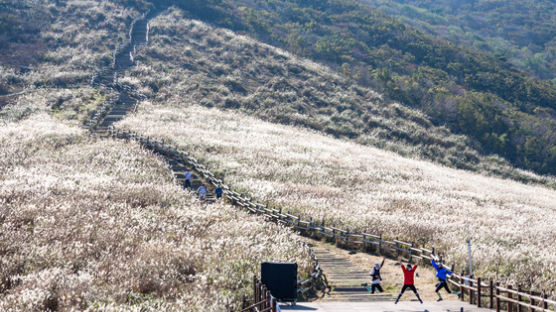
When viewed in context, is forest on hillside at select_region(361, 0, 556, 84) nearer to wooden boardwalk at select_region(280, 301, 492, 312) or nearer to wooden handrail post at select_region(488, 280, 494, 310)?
wooden handrail post at select_region(488, 280, 494, 310)

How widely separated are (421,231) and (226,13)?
8343cm

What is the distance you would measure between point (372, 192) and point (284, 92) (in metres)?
Answer: 37.5

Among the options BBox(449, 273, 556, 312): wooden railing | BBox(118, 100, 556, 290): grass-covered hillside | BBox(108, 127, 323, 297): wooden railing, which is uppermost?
BBox(449, 273, 556, 312): wooden railing

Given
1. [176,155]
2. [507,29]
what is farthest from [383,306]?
[507,29]

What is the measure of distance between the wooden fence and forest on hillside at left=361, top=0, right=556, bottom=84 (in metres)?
121

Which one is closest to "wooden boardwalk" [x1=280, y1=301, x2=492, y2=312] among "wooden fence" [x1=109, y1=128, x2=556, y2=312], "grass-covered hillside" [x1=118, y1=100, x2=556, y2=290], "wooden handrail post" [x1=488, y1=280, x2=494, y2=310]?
"wooden handrail post" [x1=488, y1=280, x2=494, y2=310]

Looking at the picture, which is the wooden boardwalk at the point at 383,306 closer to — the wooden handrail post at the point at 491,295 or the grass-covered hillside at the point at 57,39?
the wooden handrail post at the point at 491,295

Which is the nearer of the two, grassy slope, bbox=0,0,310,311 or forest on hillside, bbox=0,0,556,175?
grassy slope, bbox=0,0,310,311

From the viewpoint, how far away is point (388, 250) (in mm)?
18562

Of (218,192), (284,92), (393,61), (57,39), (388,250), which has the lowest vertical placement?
(218,192)

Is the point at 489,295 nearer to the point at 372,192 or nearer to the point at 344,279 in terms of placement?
the point at 344,279

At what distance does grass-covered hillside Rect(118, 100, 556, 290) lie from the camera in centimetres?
1789

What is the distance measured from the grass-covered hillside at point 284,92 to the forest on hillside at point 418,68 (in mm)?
4886

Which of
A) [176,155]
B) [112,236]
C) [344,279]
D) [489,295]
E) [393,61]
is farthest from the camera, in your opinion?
[393,61]
